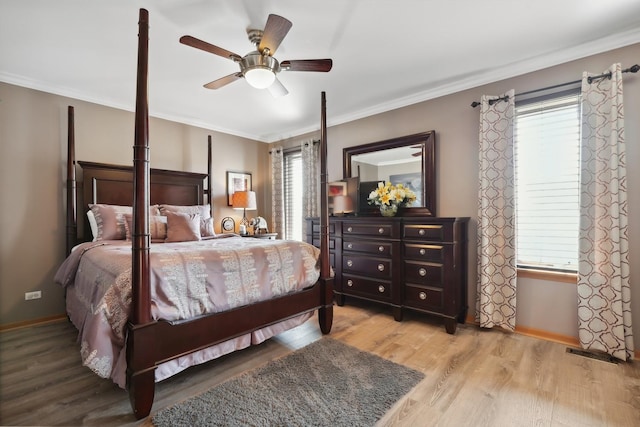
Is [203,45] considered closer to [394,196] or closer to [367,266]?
[394,196]

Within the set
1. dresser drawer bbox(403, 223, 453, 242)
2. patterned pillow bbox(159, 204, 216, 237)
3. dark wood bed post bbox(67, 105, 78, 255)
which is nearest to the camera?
dresser drawer bbox(403, 223, 453, 242)

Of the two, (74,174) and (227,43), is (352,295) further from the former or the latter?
(74,174)

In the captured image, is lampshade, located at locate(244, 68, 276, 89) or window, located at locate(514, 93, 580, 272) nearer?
lampshade, located at locate(244, 68, 276, 89)

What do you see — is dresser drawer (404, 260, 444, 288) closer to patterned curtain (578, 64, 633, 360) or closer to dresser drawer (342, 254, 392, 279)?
dresser drawer (342, 254, 392, 279)

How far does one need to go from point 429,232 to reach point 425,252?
0.67 ft

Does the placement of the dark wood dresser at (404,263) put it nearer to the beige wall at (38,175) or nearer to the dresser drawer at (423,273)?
the dresser drawer at (423,273)

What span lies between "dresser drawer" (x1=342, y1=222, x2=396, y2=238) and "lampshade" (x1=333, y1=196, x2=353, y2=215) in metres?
0.42

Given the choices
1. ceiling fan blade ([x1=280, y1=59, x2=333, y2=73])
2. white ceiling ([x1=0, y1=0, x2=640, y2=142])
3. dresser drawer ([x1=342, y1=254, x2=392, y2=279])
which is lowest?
dresser drawer ([x1=342, y1=254, x2=392, y2=279])

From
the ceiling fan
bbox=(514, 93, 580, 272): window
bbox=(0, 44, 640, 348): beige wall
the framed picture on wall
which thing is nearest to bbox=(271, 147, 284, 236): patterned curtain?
the framed picture on wall

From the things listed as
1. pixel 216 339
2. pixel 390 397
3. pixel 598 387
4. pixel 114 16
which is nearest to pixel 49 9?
pixel 114 16

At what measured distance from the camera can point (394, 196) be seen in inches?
134

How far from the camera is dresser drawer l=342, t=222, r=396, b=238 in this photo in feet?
10.4

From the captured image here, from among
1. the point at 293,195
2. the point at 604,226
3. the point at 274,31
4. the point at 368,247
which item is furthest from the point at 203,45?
the point at 604,226

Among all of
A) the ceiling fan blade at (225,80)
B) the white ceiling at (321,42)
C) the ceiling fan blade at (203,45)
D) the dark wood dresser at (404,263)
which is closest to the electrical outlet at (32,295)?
the white ceiling at (321,42)
